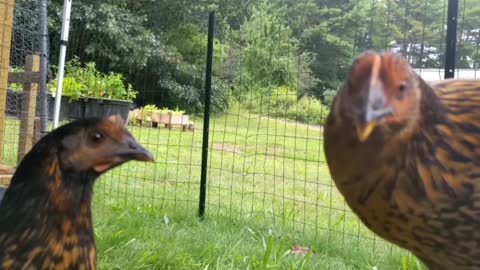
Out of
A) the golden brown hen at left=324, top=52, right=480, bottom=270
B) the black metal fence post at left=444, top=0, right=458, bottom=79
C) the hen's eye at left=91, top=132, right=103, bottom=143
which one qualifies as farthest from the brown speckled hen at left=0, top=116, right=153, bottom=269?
the black metal fence post at left=444, top=0, right=458, bottom=79

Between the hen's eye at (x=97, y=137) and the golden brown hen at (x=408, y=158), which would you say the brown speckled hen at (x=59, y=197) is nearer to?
the hen's eye at (x=97, y=137)

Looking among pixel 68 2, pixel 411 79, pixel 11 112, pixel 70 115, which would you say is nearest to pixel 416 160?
pixel 411 79

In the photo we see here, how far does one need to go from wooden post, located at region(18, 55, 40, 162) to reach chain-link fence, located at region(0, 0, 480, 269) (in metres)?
0.88

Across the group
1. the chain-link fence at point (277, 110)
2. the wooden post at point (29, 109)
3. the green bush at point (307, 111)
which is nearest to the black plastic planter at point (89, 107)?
the chain-link fence at point (277, 110)

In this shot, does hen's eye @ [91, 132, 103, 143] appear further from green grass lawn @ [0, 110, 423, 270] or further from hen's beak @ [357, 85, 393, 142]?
green grass lawn @ [0, 110, 423, 270]

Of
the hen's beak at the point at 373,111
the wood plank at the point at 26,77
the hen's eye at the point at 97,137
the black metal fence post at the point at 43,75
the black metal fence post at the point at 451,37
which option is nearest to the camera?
the hen's beak at the point at 373,111

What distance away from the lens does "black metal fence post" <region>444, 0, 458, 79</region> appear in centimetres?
371

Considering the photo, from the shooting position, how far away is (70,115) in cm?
898

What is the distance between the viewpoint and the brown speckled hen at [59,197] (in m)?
2.02

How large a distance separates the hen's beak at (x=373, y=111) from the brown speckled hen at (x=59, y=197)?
114 centimetres

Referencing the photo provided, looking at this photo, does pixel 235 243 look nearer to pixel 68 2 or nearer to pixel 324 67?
pixel 68 2

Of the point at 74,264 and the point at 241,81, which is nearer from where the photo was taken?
the point at 74,264

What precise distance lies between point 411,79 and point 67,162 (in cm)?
134

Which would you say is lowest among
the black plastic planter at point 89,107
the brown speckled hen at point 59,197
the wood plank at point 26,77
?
the brown speckled hen at point 59,197
